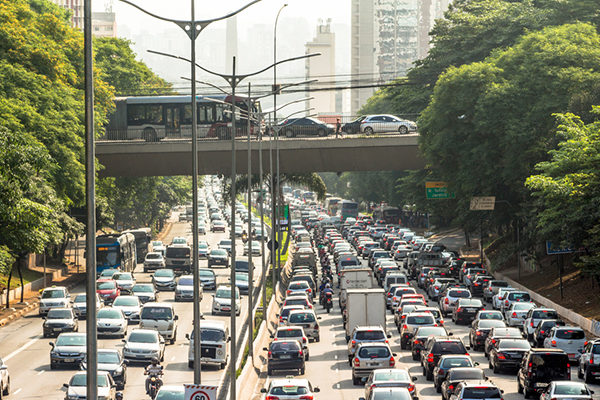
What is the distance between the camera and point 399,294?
58281 millimetres

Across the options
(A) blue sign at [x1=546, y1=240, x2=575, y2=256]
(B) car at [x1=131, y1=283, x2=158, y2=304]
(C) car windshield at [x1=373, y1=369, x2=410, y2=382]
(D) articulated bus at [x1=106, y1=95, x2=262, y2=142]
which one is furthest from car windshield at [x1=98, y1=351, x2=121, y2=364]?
(D) articulated bus at [x1=106, y1=95, x2=262, y2=142]

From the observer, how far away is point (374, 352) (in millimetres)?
36281

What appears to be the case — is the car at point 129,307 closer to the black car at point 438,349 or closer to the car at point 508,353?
the black car at point 438,349

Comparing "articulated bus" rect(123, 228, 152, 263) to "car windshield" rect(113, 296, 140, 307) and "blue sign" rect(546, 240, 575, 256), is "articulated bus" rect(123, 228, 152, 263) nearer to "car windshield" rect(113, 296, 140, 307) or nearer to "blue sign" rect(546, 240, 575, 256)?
"car windshield" rect(113, 296, 140, 307)

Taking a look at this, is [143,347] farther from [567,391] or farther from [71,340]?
[567,391]

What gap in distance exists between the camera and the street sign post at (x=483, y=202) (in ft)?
219

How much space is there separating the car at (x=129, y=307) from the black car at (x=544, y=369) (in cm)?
2458

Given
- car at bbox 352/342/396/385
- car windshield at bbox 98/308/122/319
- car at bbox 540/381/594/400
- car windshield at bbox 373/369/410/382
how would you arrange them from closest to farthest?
car at bbox 540/381/594/400 < car windshield at bbox 373/369/410/382 < car at bbox 352/342/396/385 < car windshield at bbox 98/308/122/319

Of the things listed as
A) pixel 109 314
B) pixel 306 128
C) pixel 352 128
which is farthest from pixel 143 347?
pixel 352 128

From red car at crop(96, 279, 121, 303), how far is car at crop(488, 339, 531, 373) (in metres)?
27.1

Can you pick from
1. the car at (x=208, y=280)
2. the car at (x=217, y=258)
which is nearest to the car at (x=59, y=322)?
the car at (x=208, y=280)

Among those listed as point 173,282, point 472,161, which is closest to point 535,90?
point 472,161

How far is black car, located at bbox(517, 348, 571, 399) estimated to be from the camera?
106ft

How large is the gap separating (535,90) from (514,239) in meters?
13.2
